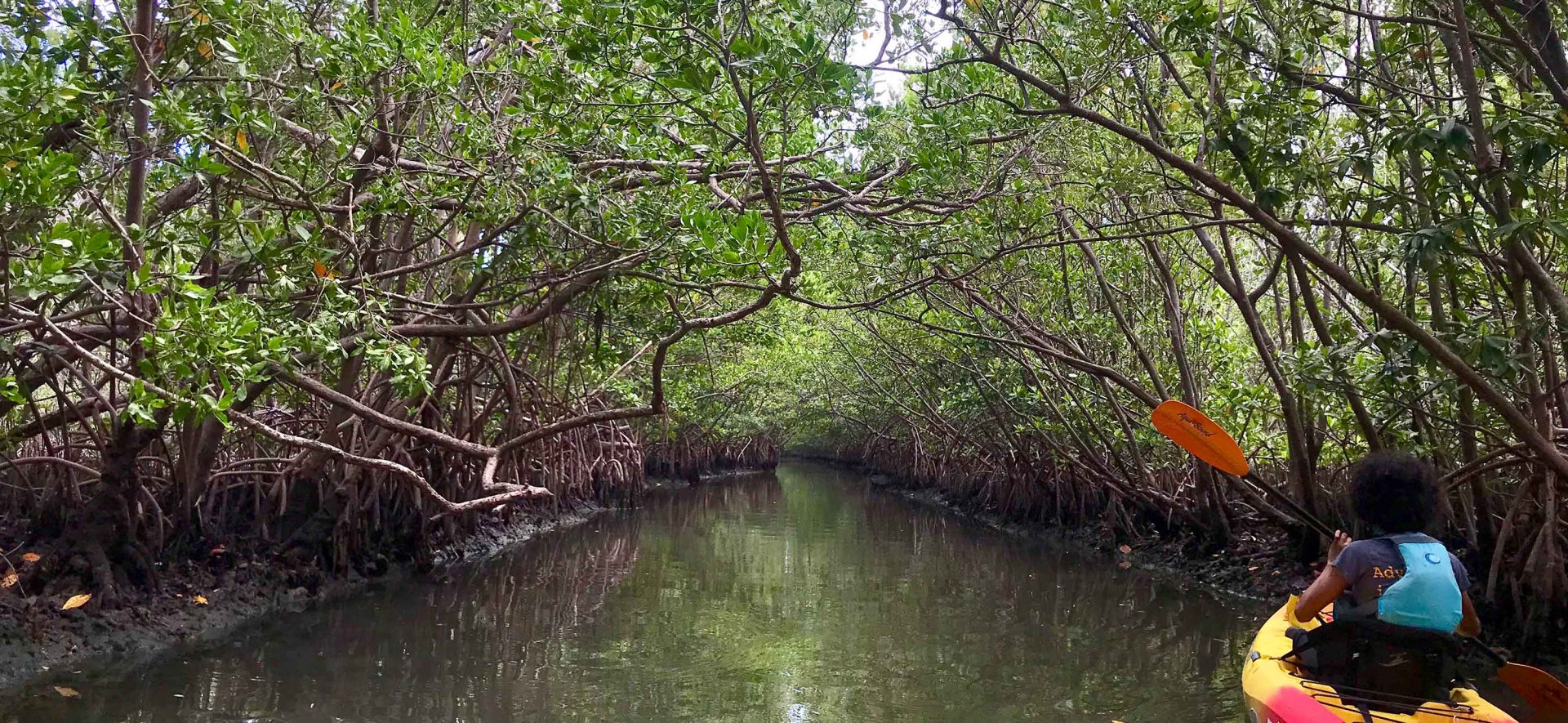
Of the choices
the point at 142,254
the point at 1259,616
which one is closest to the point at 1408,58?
the point at 1259,616

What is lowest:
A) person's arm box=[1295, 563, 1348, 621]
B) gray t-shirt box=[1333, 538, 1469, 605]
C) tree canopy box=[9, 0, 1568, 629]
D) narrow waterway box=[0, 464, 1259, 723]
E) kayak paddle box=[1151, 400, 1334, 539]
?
narrow waterway box=[0, 464, 1259, 723]

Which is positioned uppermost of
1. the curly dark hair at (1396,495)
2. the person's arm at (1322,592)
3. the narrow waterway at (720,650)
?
the curly dark hair at (1396,495)

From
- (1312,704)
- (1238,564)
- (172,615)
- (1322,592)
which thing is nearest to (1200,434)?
(1322,592)

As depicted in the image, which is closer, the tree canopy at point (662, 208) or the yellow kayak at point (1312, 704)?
the yellow kayak at point (1312, 704)

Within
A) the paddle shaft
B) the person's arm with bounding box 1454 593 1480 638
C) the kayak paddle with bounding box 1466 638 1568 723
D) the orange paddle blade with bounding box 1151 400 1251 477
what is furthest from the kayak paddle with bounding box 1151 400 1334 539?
the person's arm with bounding box 1454 593 1480 638

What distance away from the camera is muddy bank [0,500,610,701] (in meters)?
4.94

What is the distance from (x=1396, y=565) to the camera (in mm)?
3396

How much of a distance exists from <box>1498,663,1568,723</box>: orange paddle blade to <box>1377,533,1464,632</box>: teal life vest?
34.6 inches

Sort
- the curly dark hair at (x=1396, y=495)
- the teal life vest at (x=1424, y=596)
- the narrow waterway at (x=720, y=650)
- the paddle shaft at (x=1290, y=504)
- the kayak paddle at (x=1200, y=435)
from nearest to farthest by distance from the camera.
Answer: the teal life vest at (x=1424, y=596), the curly dark hair at (x=1396, y=495), the narrow waterway at (x=720, y=650), the kayak paddle at (x=1200, y=435), the paddle shaft at (x=1290, y=504)

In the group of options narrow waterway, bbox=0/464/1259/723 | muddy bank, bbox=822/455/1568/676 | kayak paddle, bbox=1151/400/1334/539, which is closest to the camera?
narrow waterway, bbox=0/464/1259/723

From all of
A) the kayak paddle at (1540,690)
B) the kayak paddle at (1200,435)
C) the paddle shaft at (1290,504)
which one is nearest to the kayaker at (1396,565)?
the kayak paddle at (1540,690)

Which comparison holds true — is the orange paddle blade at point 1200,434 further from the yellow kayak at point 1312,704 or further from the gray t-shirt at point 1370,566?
the gray t-shirt at point 1370,566

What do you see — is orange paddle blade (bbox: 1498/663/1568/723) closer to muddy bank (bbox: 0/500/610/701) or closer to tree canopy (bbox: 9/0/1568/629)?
tree canopy (bbox: 9/0/1568/629)

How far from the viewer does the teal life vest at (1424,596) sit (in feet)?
11.0
